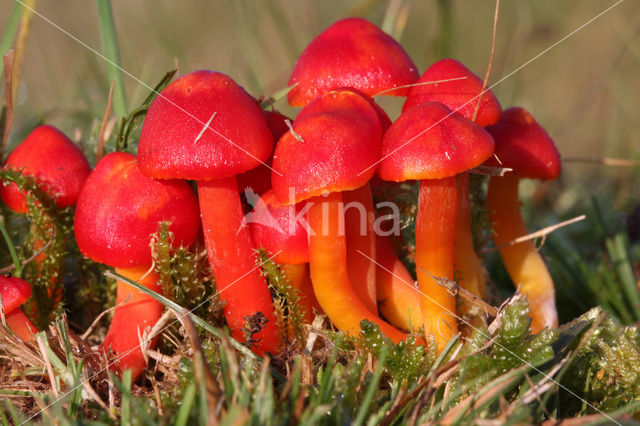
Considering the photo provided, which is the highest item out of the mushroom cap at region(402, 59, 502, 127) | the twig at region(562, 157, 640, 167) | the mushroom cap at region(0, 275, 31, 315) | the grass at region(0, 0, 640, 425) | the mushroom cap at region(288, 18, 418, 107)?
the mushroom cap at region(288, 18, 418, 107)

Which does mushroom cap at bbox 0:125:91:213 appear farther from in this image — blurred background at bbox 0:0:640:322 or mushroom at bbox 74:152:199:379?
blurred background at bbox 0:0:640:322

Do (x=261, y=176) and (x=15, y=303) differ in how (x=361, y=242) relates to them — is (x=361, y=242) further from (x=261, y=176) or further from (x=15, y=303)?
(x=15, y=303)

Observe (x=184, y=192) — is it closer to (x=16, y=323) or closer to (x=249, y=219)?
(x=249, y=219)

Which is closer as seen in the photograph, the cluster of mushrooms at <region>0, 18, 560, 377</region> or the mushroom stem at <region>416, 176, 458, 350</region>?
the cluster of mushrooms at <region>0, 18, 560, 377</region>

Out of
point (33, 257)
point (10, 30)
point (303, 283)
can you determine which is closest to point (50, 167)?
point (33, 257)

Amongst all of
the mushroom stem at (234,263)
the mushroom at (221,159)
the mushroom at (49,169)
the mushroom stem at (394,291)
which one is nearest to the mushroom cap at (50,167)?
the mushroom at (49,169)

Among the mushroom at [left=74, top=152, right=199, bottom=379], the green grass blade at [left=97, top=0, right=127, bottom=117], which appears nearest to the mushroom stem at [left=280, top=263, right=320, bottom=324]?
the mushroom at [left=74, top=152, right=199, bottom=379]

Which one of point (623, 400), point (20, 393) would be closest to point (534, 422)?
point (623, 400)
